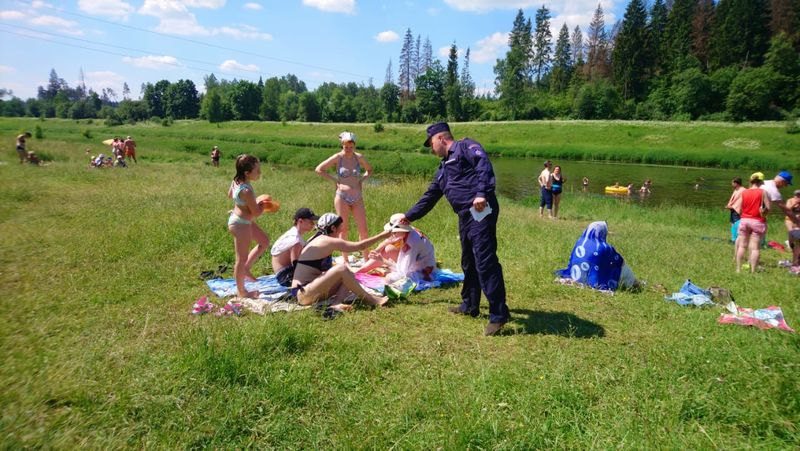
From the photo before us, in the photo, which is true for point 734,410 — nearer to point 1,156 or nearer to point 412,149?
point 1,156

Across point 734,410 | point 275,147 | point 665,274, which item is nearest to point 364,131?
point 275,147

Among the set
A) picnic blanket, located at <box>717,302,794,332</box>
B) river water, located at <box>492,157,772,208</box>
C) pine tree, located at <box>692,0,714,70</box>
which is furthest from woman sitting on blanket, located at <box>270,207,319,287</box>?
pine tree, located at <box>692,0,714,70</box>

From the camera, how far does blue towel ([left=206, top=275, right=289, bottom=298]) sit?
6078 mm

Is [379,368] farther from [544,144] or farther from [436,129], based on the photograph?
[544,144]

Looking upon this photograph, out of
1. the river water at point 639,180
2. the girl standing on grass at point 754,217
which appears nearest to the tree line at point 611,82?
the river water at point 639,180

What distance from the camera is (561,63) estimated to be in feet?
289

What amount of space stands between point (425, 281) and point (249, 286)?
2552mm

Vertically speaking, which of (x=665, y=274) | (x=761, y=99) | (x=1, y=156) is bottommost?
(x=665, y=274)

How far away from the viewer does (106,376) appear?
3.46m

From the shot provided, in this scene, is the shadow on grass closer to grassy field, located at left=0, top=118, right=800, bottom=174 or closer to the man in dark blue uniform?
the man in dark blue uniform

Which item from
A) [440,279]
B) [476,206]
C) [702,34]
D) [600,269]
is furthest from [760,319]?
[702,34]

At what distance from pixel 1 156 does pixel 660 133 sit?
180 feet

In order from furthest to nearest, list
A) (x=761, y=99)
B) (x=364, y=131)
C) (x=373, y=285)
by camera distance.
Answer: (x=364, y=131) → (x=761, y=99) → (x=373, y=285)

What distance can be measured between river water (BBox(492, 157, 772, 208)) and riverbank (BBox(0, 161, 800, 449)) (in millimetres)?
17891
